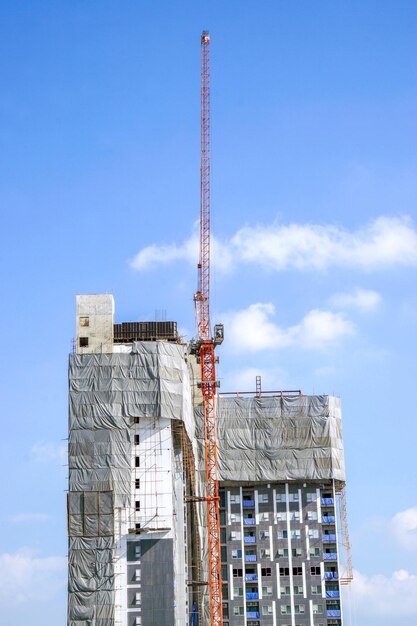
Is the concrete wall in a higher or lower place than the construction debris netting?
higher

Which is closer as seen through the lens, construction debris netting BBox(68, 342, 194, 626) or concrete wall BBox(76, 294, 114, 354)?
construction debris netting BBox(68, 342, 194, 626)

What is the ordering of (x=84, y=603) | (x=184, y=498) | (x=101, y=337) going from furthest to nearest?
(x=184, y=498), (x=101, y=337), (x=84, y=603)

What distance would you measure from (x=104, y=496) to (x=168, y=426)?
1505cm

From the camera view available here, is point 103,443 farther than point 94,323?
No

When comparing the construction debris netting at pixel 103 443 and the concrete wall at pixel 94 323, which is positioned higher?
the concrete wall at pixel 94 323

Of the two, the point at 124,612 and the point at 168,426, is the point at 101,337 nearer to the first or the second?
the point at 168,426

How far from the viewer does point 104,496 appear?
16738 cm

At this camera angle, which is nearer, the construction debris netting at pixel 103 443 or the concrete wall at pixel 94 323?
the construction debris netting at pixel 103 443

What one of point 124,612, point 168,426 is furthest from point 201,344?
point 124,612

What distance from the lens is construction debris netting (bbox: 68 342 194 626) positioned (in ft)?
540

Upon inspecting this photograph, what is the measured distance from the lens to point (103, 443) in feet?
556

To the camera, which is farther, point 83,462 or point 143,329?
point 143,329

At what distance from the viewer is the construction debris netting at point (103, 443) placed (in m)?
164

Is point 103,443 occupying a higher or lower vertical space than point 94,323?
lower
